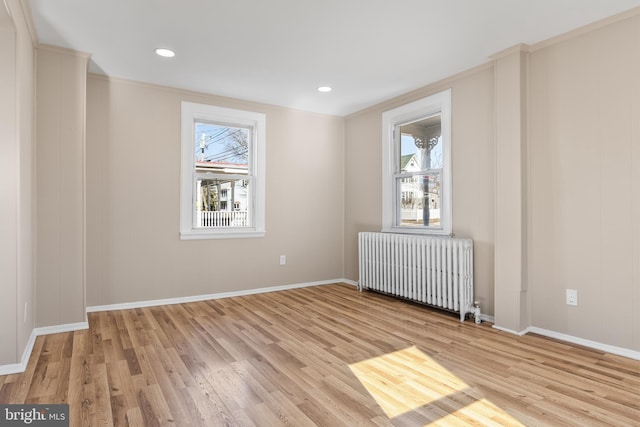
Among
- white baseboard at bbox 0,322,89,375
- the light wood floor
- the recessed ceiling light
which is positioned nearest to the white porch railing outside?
the light wood floor

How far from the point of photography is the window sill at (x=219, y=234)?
438cm

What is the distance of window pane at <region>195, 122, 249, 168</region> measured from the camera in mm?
4566

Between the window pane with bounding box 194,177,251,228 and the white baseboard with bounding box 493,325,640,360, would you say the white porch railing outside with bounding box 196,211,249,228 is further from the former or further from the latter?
the white baseboard with bounding box 493,325,640,360

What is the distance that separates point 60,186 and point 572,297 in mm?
4478

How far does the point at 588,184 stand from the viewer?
2.90 m

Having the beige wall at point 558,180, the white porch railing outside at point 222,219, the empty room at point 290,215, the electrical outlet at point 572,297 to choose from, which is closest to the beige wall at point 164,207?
the empty room at point 290,215

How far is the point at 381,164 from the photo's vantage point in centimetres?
493

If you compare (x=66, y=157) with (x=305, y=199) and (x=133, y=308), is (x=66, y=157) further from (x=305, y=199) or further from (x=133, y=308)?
(x=305, y=199)

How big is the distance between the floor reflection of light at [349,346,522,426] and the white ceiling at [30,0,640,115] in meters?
2.52

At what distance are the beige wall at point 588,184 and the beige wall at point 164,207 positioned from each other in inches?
116

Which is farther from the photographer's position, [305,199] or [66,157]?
[305,199]

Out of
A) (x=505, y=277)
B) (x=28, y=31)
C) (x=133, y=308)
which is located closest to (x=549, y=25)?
(x=505, y=277)

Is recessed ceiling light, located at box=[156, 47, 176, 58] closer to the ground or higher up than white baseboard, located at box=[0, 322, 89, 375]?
higher up

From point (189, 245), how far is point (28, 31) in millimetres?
2480
